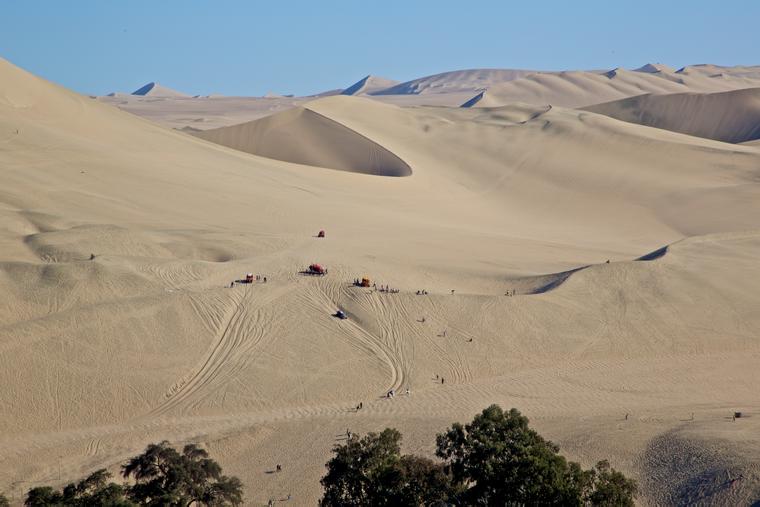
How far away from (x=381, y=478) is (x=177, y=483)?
13.2 ft

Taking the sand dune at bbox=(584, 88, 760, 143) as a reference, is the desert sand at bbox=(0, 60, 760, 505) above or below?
below

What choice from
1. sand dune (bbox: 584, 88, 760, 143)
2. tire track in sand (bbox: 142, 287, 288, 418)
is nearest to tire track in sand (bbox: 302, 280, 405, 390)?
tire track in sand (bbox: 142, 287, 288, 418)

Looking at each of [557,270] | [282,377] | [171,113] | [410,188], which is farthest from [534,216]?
[171,113]

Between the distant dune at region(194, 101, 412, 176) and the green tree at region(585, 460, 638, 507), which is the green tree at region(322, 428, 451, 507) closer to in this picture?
the green tree at region(585, 460, 638, 507)

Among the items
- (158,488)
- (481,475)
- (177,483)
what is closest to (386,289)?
(481,475)

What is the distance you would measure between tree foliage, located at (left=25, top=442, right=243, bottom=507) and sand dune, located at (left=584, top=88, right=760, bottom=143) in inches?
3070

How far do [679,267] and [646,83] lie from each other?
113675mm

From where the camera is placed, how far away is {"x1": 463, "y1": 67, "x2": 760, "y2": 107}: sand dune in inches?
5118

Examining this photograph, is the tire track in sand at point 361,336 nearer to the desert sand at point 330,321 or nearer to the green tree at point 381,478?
the desert sand at point 330,321

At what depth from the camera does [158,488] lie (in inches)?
643

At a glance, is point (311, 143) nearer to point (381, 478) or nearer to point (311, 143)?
point (311, 143)

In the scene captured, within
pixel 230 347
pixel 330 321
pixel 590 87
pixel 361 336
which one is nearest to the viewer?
pixel 230 347

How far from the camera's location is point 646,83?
13875cm

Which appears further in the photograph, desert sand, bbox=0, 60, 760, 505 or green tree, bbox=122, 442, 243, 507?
desert sand, bbox=0, 60, 760, 505
